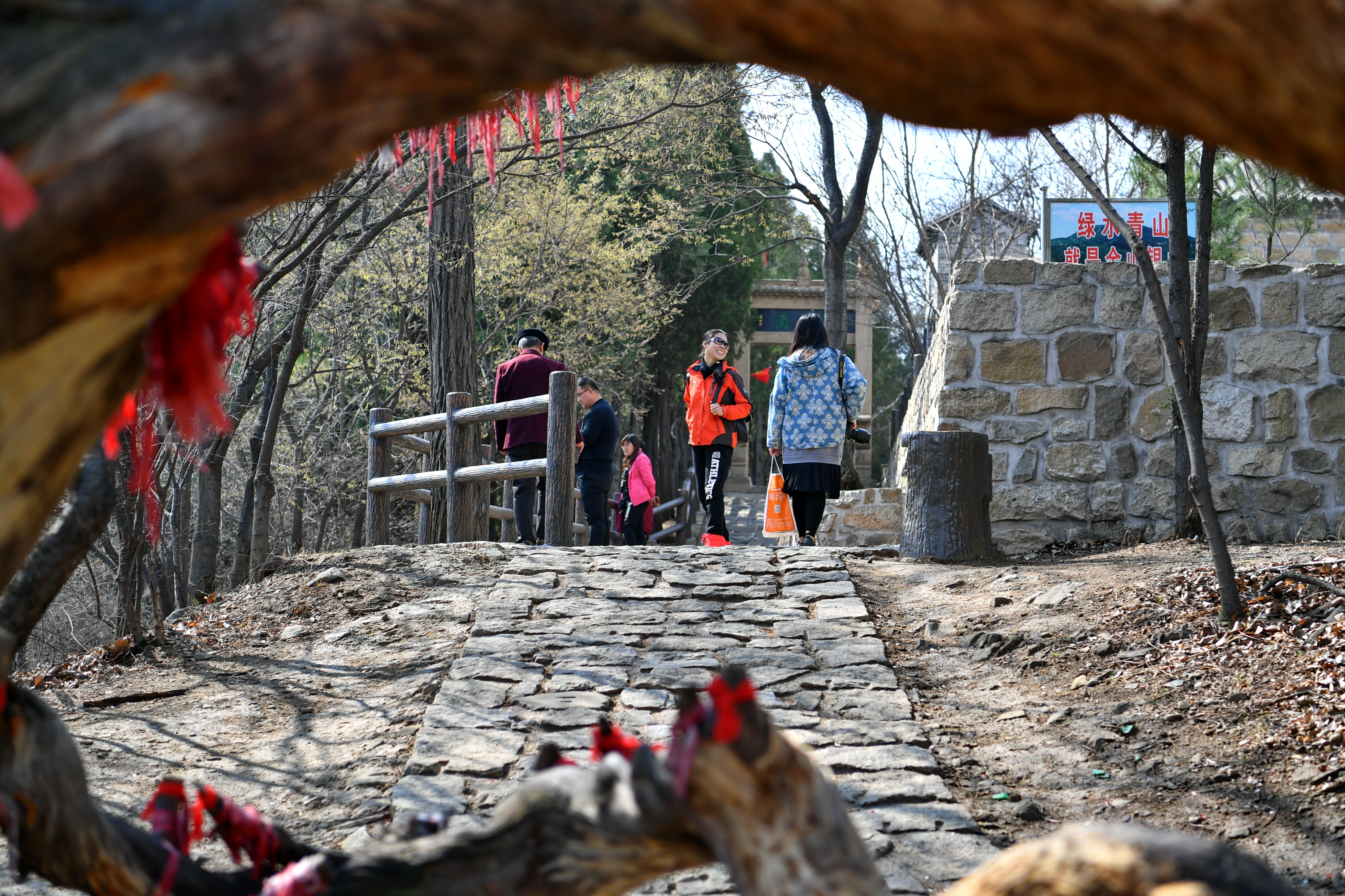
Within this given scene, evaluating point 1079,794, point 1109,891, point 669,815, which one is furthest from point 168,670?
point 1109,891

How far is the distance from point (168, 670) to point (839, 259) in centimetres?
1029

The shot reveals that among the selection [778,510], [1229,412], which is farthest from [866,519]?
[1229,412]

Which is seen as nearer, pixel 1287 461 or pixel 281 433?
pixel 1287 461

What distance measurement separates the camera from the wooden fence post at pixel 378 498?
9.45 metres

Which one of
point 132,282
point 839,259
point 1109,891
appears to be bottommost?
point 1109,891

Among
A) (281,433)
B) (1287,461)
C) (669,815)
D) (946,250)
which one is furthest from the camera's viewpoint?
(946,250)

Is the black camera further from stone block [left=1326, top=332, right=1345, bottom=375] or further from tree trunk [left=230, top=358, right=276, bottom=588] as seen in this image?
tree trunk [left=230, top=358, right=276, bottom=588]

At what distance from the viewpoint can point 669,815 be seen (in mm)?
1377

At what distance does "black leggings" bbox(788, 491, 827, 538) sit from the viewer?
816cm

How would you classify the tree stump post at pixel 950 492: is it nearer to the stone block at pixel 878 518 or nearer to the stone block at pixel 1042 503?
the stone block at pixel 1042 503

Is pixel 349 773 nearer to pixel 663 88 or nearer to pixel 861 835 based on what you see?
pixel 861 835

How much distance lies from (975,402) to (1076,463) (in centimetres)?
87

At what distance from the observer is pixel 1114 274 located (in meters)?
8.02

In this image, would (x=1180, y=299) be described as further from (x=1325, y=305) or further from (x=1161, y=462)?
(x=1325, y=305)
